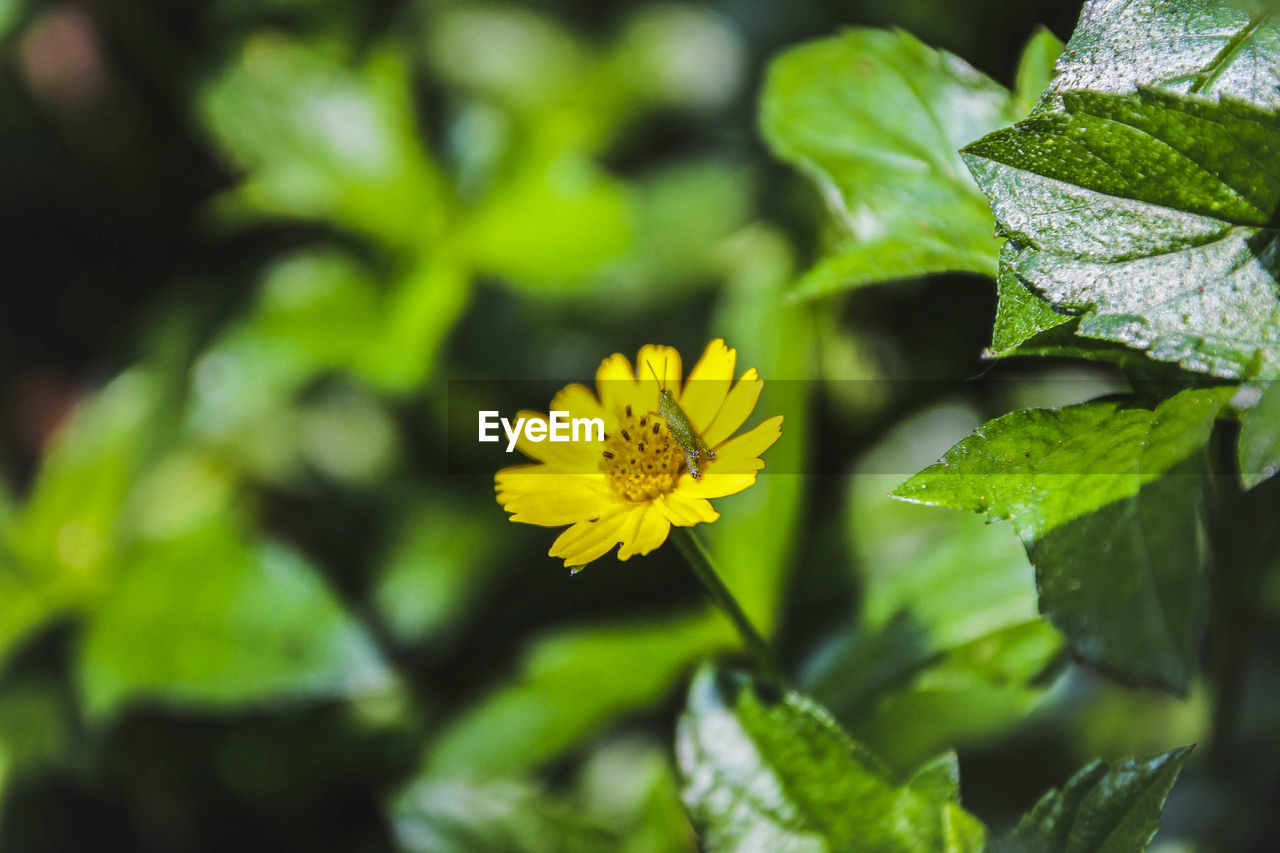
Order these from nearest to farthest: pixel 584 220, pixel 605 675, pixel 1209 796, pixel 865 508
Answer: pixel 1209 796 → pixel 605 675 → pixel 865 508 → pixel 584 220

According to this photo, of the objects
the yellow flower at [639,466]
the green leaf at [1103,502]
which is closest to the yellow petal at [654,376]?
the yellow flower at [639,466]

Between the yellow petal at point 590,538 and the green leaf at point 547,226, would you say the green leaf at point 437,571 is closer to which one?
the green leaf at point 547,226

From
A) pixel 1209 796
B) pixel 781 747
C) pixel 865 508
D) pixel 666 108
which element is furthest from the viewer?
pixel 666 108

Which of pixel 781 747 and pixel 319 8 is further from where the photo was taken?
pixel 319 8

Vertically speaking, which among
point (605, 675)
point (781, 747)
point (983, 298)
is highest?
point (983, 298)

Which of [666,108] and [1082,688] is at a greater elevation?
[666,108]

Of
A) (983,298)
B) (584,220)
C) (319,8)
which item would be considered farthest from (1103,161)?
(319,8)

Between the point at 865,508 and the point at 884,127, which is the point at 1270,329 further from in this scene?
the point at 865,508

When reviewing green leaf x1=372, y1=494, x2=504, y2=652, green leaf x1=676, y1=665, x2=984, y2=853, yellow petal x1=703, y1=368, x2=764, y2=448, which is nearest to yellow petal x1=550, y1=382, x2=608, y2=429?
yellow petal x1=703, y1=368, x2=764, y2=448
